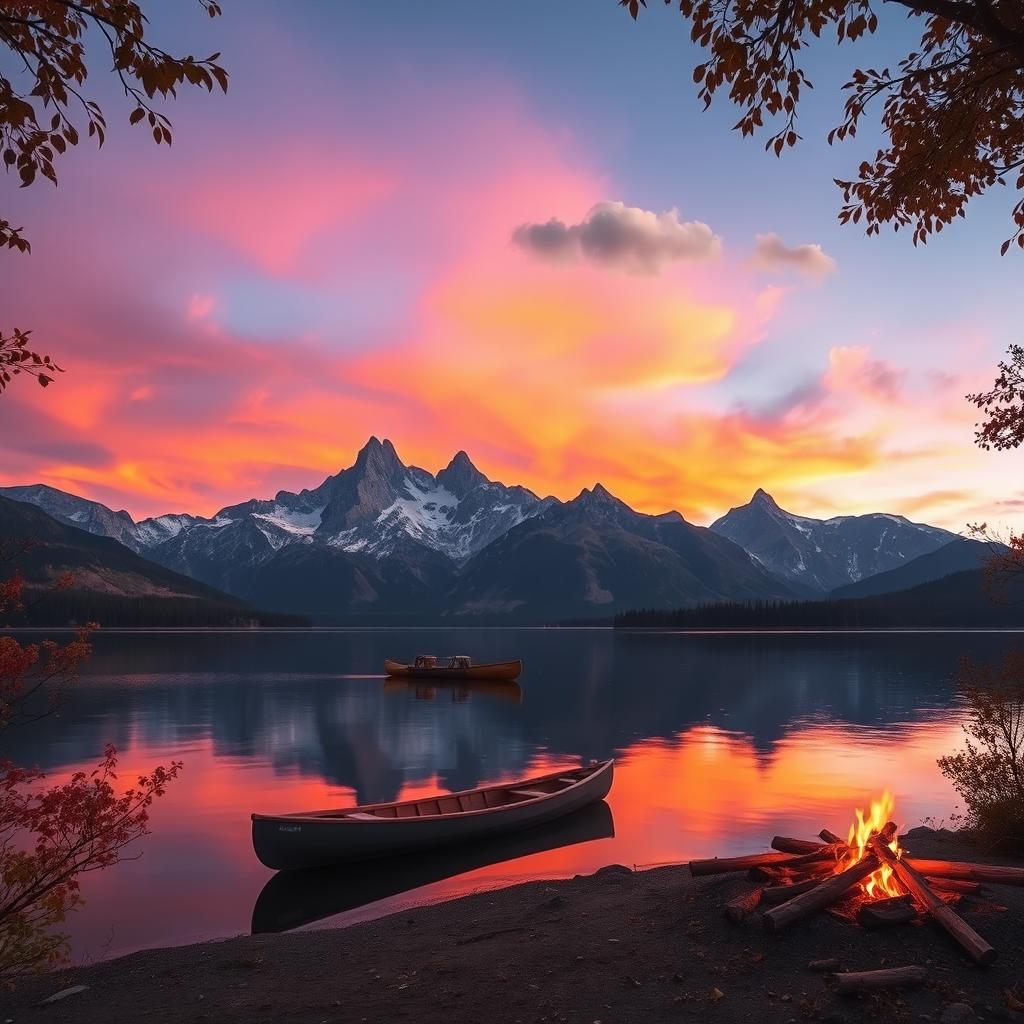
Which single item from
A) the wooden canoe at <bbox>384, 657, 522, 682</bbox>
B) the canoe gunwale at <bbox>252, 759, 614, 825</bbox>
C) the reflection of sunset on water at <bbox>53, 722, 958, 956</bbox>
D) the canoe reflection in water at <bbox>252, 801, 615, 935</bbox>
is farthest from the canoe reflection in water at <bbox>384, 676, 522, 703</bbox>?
the canoe reflection in water at <bbox>252, 801, 615, 935</bbox>

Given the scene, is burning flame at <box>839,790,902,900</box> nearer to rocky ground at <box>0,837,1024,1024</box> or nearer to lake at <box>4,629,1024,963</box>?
rocky ground at <box>0,837,1024,1024</box>

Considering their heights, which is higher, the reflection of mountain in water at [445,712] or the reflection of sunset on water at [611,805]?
the reflection of sunset on water at [611,805]

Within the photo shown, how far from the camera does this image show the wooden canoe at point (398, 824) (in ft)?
84.2

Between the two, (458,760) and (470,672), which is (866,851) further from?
(470,672)

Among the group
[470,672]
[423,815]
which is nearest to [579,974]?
[423,815]

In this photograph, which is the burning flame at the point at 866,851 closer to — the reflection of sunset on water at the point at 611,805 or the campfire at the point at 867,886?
the campfire at the point at 867,886

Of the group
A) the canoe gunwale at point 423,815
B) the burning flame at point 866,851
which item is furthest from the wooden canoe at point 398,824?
the burning flame at point 866,851

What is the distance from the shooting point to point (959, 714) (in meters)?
70.9

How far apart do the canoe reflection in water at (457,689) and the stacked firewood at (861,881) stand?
73495mm

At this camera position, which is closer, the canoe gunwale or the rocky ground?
the rocky ground

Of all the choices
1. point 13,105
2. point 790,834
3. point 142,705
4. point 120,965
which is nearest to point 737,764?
point 790,834

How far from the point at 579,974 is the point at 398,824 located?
48.2ft

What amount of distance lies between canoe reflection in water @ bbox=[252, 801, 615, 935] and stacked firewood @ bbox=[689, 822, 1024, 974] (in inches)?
515

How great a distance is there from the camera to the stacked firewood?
12195 millimetres
